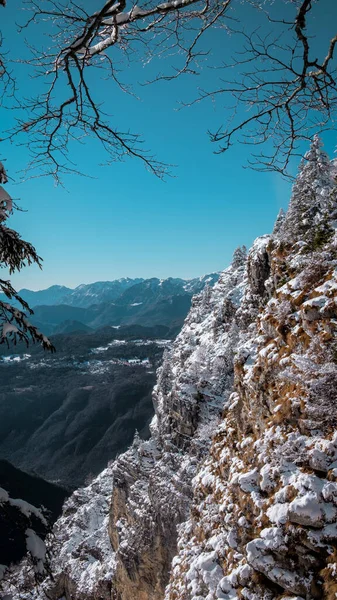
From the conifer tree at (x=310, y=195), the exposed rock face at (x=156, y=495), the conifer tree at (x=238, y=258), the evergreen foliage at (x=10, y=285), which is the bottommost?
the exposed rock face at (x=156, y=495)

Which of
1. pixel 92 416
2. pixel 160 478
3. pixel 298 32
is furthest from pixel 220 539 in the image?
pixel 92 416

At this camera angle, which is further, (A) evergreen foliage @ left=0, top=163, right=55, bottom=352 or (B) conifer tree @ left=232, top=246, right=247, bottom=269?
(B) conifer tree @ left=232, top=246, right=247, bottom=269

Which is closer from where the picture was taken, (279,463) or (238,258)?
(279,463)

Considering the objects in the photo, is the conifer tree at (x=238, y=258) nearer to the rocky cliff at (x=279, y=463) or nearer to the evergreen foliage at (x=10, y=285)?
the rocky cliff at (x=279, y=463)

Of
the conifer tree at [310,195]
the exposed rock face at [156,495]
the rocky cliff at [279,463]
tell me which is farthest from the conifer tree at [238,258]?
the rocky cliff at [279,463]

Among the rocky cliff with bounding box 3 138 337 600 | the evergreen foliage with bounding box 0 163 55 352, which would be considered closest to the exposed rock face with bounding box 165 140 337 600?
the rocky cliff with bounding box 3 138 337 600

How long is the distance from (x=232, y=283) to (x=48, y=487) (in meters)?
72.1

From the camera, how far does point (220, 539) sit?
892 cm

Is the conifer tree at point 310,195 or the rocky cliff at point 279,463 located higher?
the conifer tree at point 310,195

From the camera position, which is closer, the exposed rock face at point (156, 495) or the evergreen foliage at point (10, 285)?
the evergreen foliage at point (10, 285)

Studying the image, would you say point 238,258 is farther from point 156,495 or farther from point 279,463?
point 279,463

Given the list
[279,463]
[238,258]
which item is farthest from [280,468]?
[238,258]

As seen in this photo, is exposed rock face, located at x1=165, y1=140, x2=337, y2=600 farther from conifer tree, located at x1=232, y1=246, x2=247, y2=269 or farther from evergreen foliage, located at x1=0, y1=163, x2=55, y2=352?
conifer tree, located at x1=232, y1=246, x2=247, y2=269

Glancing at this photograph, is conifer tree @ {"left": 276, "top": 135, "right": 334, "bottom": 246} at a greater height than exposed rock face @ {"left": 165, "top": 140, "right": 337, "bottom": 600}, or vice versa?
conifer tree @ {"left": 276, "top": 135, "right": 334, "bottom": 246}
